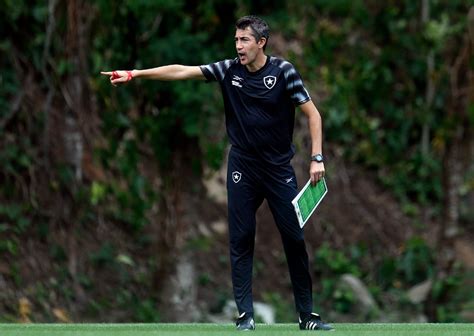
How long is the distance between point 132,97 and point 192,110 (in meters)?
1.03

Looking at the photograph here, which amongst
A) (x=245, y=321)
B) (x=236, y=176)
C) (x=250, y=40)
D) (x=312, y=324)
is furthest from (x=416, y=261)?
(x=250, y=40)

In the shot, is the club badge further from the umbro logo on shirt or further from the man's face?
the man's face

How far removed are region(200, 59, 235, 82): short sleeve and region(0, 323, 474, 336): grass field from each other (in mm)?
1935

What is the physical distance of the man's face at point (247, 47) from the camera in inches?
423

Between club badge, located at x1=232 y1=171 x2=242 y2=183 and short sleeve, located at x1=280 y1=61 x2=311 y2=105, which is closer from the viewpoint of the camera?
short sleeve, located at x1=280 y1=61 x2=311 y2=105

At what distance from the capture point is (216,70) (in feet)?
36.0

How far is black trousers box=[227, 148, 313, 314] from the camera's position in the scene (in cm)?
1098

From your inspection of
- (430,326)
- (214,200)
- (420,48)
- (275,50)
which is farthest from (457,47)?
(430,326)

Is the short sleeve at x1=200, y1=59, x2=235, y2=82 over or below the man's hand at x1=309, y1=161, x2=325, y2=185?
over

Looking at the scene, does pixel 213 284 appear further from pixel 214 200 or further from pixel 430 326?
pixel 430 326

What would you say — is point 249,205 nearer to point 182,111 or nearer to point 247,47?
point 247,47


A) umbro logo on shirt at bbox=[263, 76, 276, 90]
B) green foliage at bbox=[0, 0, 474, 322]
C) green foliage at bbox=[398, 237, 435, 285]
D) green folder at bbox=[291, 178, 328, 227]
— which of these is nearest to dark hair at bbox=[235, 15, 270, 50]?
umbro logo on shirt at bbox=[263, 76, 276, 90]

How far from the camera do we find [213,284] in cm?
2181

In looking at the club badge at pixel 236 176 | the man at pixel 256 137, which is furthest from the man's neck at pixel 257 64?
the club badge at pixel 236 176
